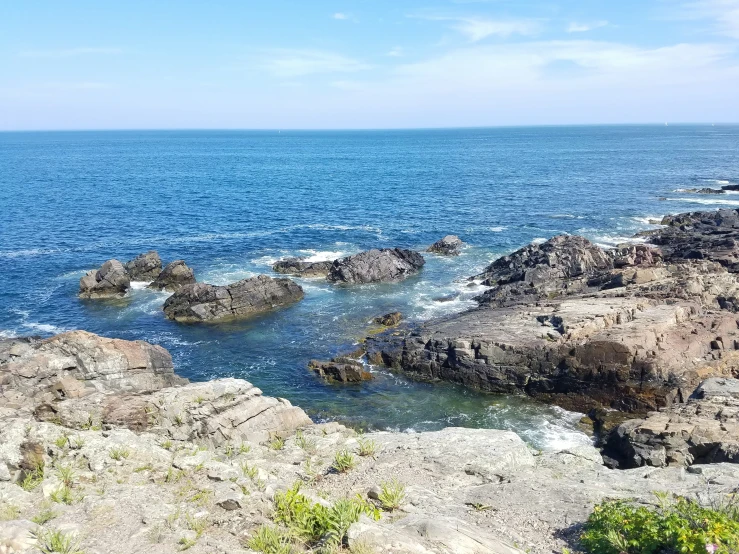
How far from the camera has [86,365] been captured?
98.2 feet

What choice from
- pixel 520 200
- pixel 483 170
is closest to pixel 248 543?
pixel 520 200

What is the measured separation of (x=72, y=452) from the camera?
17594 mm

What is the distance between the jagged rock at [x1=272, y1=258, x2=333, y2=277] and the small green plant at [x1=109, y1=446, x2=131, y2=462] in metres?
41.9

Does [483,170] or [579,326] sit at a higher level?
[483,170]

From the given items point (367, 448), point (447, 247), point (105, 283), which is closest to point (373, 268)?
point (447, 247)

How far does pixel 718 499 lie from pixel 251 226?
7506 centimetres

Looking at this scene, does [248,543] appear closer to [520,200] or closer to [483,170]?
[520,200]

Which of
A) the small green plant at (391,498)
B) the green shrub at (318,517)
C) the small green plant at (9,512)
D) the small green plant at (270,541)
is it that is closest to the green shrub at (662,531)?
the small green plant at (391,498)

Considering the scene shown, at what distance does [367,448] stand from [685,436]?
14.8 metres

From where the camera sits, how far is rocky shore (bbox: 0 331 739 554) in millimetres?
13086

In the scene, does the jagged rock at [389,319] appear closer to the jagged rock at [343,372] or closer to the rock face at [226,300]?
the jagged rock at [343,372]

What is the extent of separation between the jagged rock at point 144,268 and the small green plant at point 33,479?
4373cm

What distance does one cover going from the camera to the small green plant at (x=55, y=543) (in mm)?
11925

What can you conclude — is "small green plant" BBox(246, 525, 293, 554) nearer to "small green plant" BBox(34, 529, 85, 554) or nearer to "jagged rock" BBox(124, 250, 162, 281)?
"small green plant" BBox(34, 529, 85, 554)
